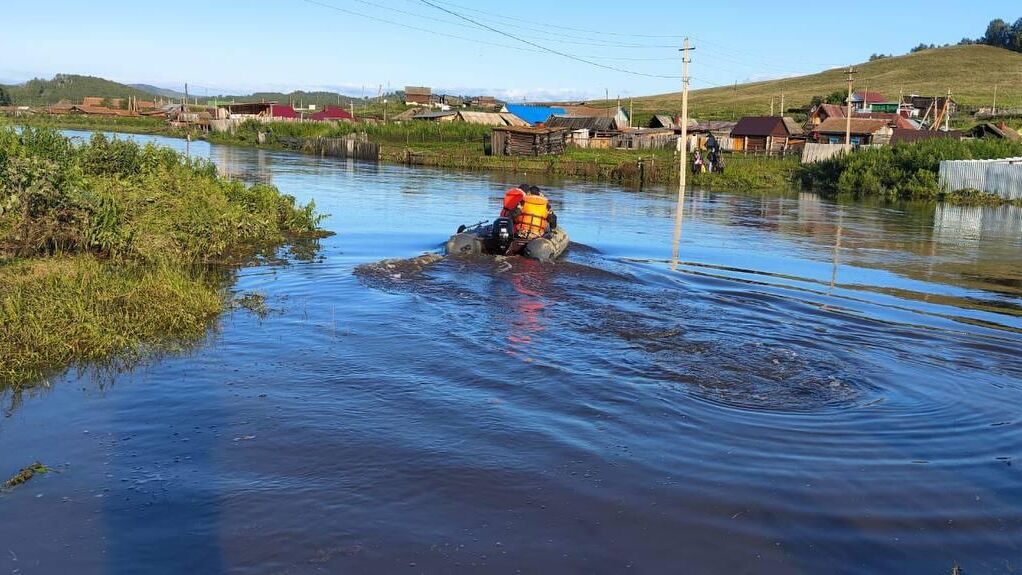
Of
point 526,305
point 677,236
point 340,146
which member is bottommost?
point 526,305

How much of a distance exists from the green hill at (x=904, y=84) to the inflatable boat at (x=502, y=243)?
81.4 meters

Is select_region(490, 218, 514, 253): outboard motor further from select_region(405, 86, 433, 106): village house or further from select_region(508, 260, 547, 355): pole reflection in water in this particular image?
select_region(405, 86, 433, 106): village house

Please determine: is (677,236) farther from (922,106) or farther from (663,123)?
(922,106)

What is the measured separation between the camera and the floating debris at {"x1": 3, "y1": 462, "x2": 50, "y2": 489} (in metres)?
5.90

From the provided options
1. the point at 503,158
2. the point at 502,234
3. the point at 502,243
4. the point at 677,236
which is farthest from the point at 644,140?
the point at 502,234

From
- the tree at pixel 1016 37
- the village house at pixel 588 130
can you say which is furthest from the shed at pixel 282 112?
the tree at pixel 1016 37

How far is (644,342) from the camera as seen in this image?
33.2ft

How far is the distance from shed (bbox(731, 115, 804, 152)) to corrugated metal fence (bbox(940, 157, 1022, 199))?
27.0m

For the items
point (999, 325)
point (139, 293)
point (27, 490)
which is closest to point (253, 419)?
point (27, 490)

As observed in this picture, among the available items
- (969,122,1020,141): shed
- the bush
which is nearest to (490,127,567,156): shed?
(969,122,1020,141): shed

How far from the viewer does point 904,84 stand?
114125 mm

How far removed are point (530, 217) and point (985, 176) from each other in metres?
29.5

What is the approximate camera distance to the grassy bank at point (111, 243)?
29.0ft

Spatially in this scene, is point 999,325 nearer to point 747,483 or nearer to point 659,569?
point 747,483
